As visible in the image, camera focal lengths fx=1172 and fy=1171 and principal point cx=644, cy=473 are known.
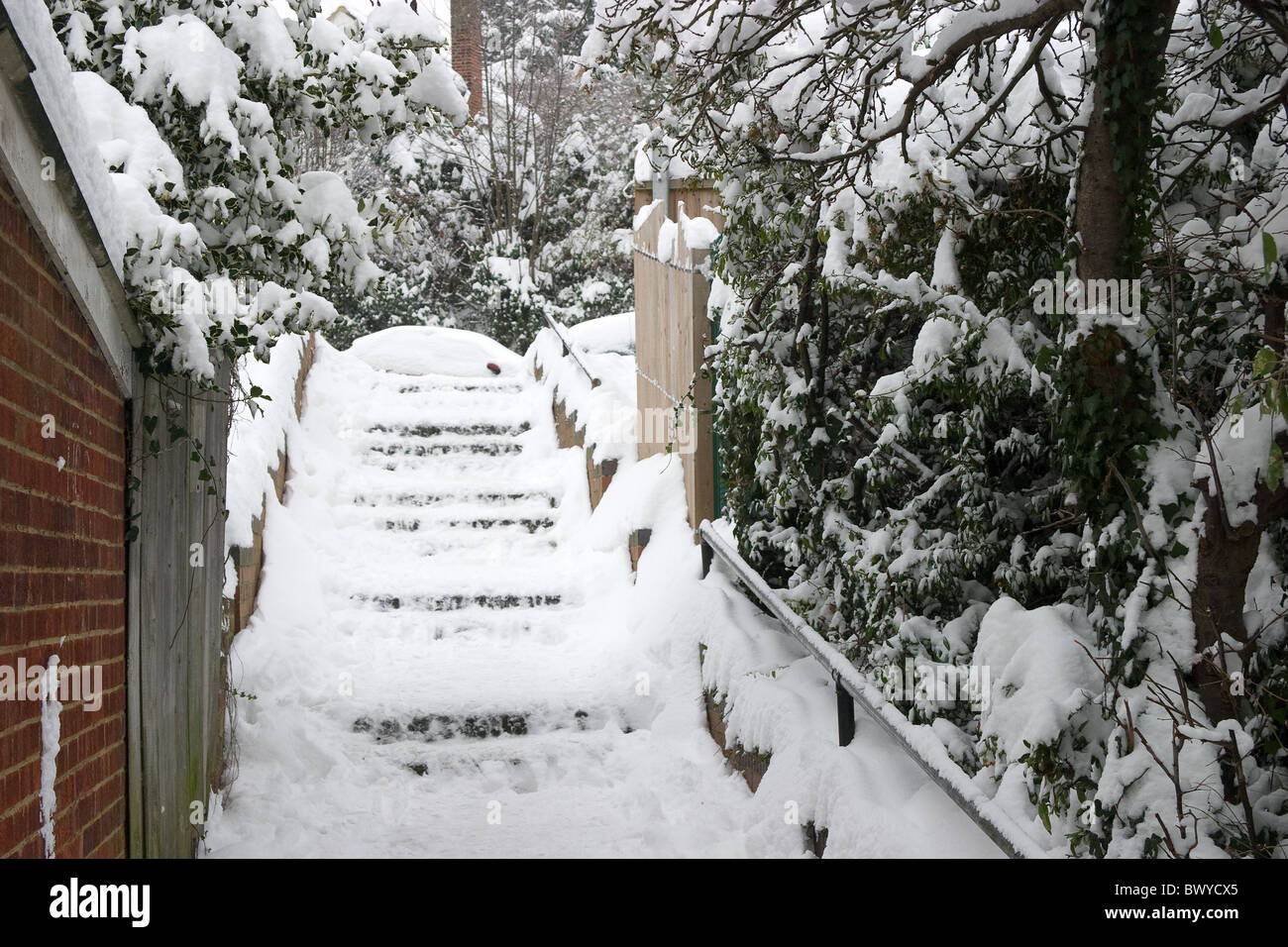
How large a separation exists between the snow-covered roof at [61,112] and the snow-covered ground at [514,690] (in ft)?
9.21

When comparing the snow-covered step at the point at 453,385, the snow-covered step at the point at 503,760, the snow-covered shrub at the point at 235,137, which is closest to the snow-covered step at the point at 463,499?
the snow-covered step at the point at 453,385

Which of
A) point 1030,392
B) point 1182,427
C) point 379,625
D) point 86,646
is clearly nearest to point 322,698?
point 379,625

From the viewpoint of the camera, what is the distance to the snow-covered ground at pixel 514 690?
4.94m

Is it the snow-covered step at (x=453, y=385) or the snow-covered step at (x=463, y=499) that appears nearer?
the snow-covered step at (x=463, y=499)

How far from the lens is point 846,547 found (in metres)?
5.22

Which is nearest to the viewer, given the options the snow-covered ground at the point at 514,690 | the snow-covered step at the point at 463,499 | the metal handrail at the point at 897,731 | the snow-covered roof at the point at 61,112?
the snow-covered roof at the point at 61,112

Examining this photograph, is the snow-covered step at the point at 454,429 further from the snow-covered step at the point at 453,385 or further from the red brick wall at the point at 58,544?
the red brick wall at the point at 58,544

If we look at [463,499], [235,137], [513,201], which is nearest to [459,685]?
[463,499]

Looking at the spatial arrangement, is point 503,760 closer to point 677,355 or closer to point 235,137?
point 677,355

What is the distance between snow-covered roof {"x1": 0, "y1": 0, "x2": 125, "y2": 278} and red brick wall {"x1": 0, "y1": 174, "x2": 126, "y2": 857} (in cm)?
22

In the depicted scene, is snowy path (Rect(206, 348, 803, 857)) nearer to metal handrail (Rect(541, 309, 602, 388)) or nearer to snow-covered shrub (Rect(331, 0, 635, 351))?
metal handrail (Rect(541, 309, 602, 388))

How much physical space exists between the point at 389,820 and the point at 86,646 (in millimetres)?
2316
